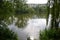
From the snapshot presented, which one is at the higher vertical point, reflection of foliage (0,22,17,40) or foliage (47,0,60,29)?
foliage (47,0,60,29)

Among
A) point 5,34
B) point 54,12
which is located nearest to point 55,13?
point 54,12

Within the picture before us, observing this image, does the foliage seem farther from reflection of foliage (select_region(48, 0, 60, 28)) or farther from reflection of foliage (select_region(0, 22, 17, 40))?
reflection of foliage (select_region(0, 22, 17, 40))

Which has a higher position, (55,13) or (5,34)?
(55,13)

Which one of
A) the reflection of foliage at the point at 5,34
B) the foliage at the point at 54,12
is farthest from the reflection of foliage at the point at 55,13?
the reflection of foliage at the point at 5,34

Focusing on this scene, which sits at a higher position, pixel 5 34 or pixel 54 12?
pixel 54 12

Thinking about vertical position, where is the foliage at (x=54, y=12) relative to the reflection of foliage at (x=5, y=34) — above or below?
above

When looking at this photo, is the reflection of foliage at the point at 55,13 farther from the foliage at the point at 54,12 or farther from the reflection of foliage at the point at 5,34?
the reflection of foliage at the point at 5,34

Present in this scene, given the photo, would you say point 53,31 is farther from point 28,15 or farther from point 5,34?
point 28,15

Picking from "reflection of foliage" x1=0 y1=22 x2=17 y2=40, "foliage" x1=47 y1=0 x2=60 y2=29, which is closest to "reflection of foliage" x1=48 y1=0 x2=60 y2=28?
"foliage" x1=47 y1=0 x2=60 y2=29

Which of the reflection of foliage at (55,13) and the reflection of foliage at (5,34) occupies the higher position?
the reflection of foliage at (55,13)

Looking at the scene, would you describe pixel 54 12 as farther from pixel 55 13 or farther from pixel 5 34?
pixel 5 34

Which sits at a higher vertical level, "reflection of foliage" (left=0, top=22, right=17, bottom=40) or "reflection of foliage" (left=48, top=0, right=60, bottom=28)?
"reflection of foliage" (left=48, top=0, right=60, bottom=28)

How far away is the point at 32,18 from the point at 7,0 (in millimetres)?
3345

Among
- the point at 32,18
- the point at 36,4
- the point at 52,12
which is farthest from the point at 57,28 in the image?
the point at 32,18
